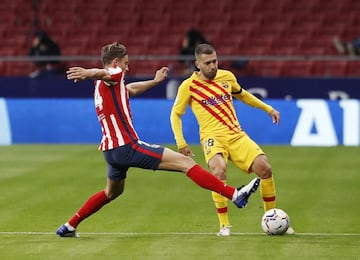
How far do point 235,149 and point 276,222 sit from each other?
1.01 m

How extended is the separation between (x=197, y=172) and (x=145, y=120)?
12769mm

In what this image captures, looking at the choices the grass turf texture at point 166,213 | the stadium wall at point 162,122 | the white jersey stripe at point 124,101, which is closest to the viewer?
the grass turf texture at point 166,213

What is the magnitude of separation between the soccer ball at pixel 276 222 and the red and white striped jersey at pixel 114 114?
1.60 metres

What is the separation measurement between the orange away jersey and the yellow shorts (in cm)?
9

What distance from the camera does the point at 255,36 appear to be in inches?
1072

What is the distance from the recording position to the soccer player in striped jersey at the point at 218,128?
10.6 metres

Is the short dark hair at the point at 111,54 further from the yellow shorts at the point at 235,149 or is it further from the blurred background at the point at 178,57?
the blurred background at the point at 178,57

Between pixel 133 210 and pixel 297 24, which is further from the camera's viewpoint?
pixel 297 24

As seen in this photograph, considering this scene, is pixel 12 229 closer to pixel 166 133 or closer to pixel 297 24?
pixel 166 133

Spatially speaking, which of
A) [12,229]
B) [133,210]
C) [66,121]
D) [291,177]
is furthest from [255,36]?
[12,229]

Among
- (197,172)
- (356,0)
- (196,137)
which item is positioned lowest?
(196,137)

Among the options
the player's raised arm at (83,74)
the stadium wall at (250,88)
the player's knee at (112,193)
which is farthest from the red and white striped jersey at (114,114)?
the stadium wall at (250,88)

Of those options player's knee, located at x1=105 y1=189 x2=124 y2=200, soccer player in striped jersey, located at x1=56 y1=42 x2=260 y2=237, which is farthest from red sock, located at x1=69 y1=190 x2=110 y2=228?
soccer player in striped jersey, located at x1=56 y1=42 x2=260 y2=237

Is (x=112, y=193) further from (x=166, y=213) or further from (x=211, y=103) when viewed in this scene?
(x=166, y=213)
